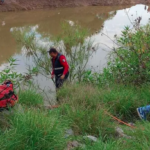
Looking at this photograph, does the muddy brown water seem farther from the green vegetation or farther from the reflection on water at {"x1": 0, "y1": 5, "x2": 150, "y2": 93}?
the green vegetation

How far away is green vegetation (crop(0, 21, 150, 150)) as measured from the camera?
2744 mm

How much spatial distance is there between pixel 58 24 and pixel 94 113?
1480 cm

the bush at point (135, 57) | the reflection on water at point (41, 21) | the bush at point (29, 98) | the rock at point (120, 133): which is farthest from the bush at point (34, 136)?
the reflection on water at point (41, 21)

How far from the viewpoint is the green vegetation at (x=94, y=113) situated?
274 centimetres

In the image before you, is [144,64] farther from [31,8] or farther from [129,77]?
[31,8]

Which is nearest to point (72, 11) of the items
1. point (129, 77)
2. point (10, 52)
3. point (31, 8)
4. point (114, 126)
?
point (31, 8)

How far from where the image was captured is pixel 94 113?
3.57 metres

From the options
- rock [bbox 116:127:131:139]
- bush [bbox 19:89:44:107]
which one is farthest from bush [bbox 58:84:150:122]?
rock [bbox 116:127:131:139]

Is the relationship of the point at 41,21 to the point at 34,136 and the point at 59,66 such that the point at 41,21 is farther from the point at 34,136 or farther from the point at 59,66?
the point at 34,136

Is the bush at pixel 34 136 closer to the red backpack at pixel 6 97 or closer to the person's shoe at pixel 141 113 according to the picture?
the red backpack at pixel 6 97

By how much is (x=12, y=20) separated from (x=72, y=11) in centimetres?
773

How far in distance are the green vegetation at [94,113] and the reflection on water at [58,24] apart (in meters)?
1.08

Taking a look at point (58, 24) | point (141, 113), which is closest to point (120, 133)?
point (141, 113)

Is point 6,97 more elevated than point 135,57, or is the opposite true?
point 135,57
